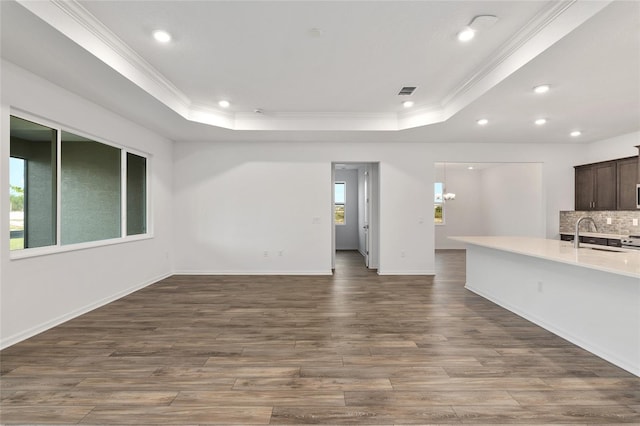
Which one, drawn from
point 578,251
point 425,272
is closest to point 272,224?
point 425,272

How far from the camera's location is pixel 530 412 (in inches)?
80.0

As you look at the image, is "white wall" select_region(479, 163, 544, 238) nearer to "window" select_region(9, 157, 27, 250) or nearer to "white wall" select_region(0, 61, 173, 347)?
"white wall" select_region(0, 61, 173, 347)

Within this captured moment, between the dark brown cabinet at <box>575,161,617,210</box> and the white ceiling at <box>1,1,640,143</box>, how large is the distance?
1.04 m

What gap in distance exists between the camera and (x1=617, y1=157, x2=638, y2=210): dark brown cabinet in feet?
18.1

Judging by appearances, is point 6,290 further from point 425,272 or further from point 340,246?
point 340,246

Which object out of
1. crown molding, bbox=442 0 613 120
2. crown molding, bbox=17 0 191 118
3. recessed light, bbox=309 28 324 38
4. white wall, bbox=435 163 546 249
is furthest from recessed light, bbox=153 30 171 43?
white wall, bbox=435 163 546 249

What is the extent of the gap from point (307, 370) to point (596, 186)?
6730 millimetres

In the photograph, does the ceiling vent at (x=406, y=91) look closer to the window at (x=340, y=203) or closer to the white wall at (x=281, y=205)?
the white wall at (x=281, y=205)

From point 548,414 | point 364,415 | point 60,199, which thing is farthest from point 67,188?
point 548,414

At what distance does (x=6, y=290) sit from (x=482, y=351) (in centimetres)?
441

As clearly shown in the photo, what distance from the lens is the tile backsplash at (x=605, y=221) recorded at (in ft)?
18.9

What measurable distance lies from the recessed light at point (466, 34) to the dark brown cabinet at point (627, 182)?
4.79 m

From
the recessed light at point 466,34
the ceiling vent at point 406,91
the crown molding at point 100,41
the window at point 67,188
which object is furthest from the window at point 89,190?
the recessed light at point 466,34

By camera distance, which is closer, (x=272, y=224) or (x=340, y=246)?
(x=272, y=224)
